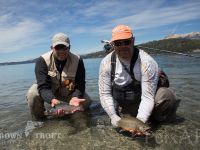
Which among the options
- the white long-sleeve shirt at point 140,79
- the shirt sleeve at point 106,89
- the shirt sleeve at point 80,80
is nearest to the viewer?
the white long-sleeve shirt at point 140,79

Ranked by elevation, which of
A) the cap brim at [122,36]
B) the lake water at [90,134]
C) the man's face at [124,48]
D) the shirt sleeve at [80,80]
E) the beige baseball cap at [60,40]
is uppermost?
the beige baseball cap at [60,40]

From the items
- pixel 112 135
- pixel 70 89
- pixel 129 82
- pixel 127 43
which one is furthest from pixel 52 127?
pixel 127 43

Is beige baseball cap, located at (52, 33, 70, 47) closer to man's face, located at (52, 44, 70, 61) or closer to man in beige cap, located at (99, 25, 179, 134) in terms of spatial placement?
man's face, located at (52, 44, 70, 61)

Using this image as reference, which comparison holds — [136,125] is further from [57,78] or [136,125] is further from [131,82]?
[57,78]

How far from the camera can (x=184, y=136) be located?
563cm

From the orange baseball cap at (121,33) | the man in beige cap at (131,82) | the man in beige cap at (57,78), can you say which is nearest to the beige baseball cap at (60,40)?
the man in beige cap at (57,78)

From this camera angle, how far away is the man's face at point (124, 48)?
5.43 meters

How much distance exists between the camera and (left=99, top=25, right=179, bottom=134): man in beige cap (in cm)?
553

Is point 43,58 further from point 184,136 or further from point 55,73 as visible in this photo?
point 184,136

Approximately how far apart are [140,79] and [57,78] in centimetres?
247

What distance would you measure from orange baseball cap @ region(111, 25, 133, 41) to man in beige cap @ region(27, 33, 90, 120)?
1.64m

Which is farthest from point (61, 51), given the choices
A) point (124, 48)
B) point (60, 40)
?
point (124, 48)

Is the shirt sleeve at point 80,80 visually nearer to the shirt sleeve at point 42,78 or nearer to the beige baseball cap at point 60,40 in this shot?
the shirt sleeve at point 42,78

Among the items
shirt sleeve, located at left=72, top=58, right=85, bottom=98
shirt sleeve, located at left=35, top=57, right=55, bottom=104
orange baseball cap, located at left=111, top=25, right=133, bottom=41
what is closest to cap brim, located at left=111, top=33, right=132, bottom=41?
orange baseball cap, located at left=111, top=25, right=133, bottom=41
